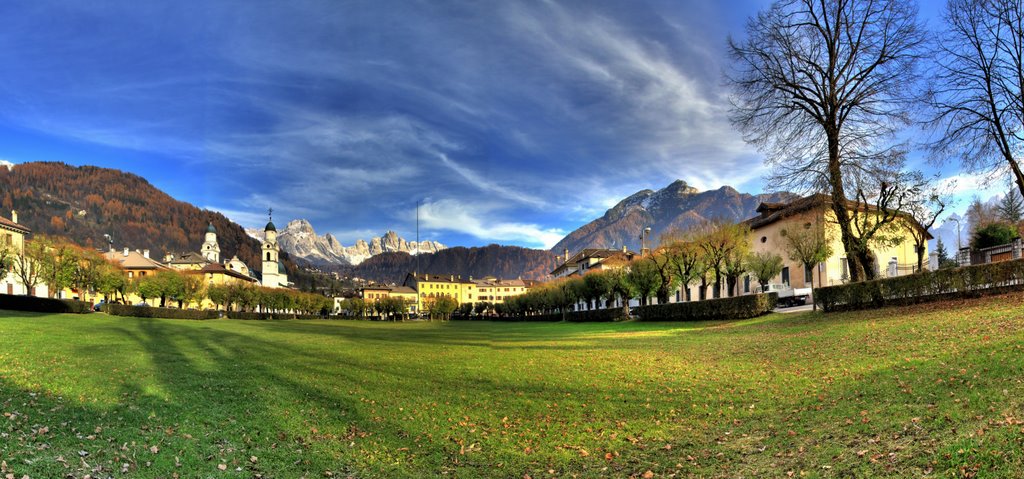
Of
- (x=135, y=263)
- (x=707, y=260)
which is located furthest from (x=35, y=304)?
(x=135, y=263)

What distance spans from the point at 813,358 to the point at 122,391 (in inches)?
757

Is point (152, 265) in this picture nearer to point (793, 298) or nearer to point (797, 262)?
point (797, 262)

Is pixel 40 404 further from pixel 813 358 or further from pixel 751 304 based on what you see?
pixel 751 304

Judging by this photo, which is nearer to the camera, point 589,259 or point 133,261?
point 133,261

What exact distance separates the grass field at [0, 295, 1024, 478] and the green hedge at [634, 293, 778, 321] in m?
16.8

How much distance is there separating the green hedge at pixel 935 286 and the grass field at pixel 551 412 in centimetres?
429

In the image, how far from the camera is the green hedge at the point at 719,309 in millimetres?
36875

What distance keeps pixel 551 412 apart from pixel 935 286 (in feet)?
69.7

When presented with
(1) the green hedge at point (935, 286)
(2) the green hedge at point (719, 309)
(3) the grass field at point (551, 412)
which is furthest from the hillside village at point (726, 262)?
(3) the grass field at point (551, 412)

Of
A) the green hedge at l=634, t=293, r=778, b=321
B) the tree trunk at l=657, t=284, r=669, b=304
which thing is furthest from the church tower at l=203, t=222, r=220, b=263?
the green hedge at l=634, t=293, r=778, b=321

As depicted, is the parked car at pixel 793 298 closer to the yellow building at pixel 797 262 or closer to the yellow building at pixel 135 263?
the yellow building at pixel 797 262

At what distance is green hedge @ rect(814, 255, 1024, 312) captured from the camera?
22.8 metres

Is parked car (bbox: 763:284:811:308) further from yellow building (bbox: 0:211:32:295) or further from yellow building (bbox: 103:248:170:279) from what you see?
yellow building (bbox: 103:248:170:279)

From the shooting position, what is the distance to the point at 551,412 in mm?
13141
